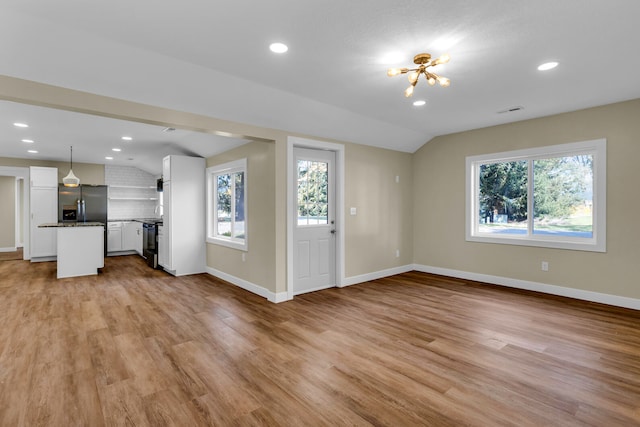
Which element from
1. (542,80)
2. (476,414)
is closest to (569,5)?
(542,80)

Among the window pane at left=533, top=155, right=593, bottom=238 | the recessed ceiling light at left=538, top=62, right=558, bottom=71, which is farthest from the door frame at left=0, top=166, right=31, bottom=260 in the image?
the window pane at left=533, top=155, right=593, bottom=238

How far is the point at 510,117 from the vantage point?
4691 millimetres

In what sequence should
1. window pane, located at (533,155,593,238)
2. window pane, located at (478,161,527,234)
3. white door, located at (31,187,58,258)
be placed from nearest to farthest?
window pane, located at (533,155,593,238), window pane, located at (478,161,527,234), white door, located at (31,187,58,258)

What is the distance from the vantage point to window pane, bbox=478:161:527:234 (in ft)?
16.4

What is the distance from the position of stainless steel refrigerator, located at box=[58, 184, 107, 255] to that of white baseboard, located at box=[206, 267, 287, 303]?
14.5ft

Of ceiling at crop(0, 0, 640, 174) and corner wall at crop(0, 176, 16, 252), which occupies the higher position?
ceiling at crop(0, 0, 640, 174)

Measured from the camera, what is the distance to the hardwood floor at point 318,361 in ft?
6.67

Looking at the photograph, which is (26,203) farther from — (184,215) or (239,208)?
(239,208)

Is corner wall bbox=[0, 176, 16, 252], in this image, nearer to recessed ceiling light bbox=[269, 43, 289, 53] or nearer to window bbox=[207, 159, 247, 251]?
window bbox=[207, 159, 247, 251]

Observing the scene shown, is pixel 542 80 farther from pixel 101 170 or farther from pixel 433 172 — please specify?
pixel 101 170

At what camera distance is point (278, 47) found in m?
2.60

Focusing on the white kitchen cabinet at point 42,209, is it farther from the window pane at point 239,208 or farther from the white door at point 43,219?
the window pane at point 239,208

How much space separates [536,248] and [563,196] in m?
0.85

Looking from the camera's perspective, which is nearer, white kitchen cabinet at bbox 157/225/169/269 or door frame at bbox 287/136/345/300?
door frame at bbox 287/136/345/300
